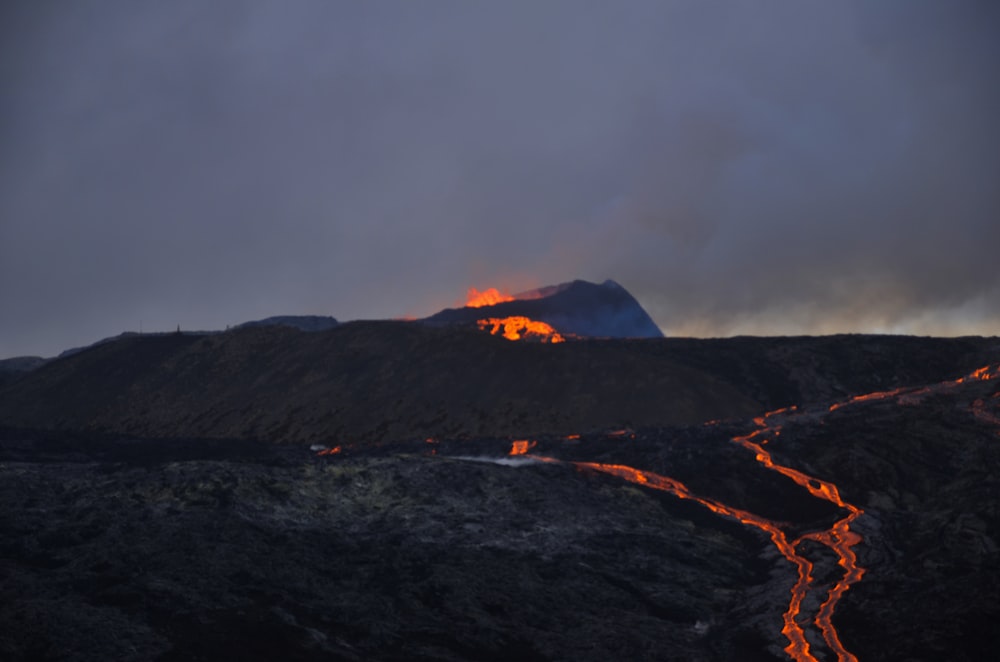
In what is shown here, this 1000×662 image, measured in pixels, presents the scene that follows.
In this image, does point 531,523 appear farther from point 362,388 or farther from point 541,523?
point 362,388

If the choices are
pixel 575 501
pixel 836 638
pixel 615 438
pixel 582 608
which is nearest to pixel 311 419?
pixel 615 438

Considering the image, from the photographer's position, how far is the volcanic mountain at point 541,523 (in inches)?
1400

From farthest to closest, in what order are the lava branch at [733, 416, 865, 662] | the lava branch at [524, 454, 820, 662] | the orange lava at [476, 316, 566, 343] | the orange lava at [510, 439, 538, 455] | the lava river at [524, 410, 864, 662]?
the orange lava at [476, 316, 566, 343] → the orange lava at [510, 439, 538, 455] → the lava branch at [733, 416, 865, 662] → the lava river at [524, 410, 864, 662] → the lava branch at [524, 454, 820, 662]

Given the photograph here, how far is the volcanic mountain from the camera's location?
35562mm

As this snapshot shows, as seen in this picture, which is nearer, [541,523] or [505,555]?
[505,555]

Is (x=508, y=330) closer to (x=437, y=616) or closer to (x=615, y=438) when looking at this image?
(x=615, y=438)

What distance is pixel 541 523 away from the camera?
53.0 metres

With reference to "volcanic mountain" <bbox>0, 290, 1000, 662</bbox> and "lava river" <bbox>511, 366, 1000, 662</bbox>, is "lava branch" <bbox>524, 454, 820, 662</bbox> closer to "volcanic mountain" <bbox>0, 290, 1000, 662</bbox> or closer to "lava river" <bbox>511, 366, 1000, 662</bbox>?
"lava river" <bbox>511, 366, 1000, 662</bbox>

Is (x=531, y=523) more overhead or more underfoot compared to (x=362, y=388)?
more underfoot

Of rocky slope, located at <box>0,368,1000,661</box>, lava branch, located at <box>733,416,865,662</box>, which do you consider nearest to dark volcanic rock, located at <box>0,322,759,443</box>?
lava branch, located at <box>733,416,865,662</box>

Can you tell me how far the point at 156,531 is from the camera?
43.7 m

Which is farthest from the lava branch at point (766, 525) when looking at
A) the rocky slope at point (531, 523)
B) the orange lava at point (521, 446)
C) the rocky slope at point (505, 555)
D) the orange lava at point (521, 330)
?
the orange lava at point (521, 330)

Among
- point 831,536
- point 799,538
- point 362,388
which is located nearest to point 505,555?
point 799,538

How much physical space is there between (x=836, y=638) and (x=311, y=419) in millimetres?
72772
